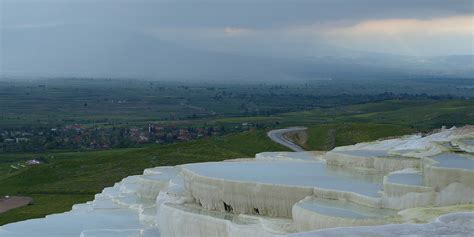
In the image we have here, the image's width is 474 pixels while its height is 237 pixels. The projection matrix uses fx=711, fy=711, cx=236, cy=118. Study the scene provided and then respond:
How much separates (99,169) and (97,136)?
4653 cm

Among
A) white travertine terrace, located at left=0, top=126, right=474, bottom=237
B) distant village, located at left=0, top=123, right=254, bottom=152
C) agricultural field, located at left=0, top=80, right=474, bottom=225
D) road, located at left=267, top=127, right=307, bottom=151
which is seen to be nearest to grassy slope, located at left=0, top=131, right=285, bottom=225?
agricultural field, located at left=0, top=80, right=474, bottom=225

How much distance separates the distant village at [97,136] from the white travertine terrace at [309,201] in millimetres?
81920

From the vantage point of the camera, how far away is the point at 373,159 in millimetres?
27125

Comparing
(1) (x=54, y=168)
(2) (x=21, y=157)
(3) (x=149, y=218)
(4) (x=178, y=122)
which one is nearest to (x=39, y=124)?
(4) (x=178, y=122)

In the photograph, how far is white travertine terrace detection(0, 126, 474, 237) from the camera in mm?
18047

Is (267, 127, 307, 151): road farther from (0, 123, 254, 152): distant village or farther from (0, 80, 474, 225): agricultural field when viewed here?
(0, 123, 254, 152): distant village

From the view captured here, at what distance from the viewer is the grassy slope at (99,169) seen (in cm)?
6345

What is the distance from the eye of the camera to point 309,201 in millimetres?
21609

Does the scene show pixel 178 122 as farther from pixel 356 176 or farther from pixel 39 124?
pixel 356 176

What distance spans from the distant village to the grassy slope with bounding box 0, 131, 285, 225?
1154 inches

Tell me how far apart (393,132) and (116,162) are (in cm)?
3050

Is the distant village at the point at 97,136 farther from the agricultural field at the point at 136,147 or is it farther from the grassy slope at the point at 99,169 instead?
the grassy slope at the point at 99,169

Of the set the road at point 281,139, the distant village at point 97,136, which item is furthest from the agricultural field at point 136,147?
the road at point 281,139

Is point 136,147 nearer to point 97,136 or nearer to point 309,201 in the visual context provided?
point 97,136
